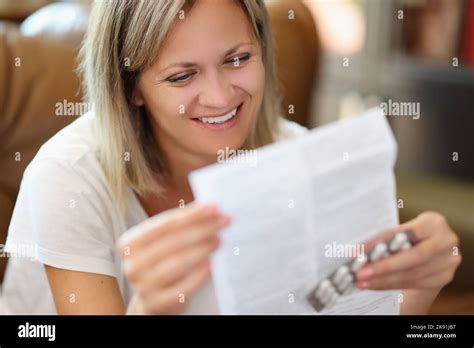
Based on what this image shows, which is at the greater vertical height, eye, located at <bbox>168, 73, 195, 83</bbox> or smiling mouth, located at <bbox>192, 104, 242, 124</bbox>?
eye, located at <bbox>168, 73, 195, 83</bbox>

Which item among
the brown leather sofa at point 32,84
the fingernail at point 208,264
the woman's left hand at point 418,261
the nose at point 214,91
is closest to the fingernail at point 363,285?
the woman's left hand at point 418,261

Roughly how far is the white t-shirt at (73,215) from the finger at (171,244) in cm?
24

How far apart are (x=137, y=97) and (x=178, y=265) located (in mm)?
386

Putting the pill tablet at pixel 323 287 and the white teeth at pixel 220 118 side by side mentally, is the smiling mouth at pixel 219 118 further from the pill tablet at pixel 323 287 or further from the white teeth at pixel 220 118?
the pill tablet at pixel 323 287

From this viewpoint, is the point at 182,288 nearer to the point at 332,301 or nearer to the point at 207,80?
the point at 332,301

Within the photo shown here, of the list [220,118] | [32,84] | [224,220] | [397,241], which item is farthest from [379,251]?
[32,84]

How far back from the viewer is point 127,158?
103 centimetres

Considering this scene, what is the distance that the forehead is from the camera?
0.92m

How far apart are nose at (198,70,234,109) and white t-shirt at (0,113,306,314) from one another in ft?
0.63

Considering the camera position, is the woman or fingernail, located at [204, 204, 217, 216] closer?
fingernail, located at [204, 204, 217, 216]

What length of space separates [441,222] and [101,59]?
1.76 feet

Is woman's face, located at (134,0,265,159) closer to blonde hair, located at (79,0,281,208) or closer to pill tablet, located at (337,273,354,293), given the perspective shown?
blonde hair, located at (79,0,281,208)

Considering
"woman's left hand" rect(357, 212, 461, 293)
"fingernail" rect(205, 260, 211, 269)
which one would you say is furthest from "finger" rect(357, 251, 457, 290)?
"fingernail" rect(205, 260, 211, 269)
